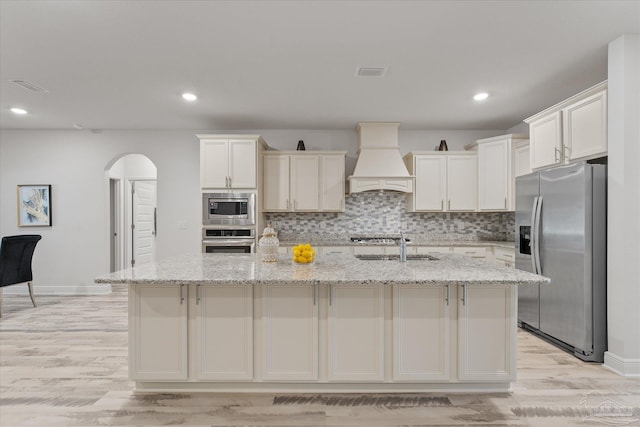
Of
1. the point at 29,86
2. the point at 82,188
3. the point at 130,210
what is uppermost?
the point at 29,86

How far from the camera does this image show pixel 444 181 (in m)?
5.46

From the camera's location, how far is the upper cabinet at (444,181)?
545 cm

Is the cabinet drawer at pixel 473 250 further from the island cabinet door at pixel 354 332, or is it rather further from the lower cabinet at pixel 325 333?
the island cabinet door at pixel 354 332

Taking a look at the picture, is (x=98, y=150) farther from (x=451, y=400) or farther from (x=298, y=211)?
(x=451, y=400)

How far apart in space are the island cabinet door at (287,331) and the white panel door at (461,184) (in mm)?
3698

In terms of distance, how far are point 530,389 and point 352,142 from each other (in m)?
4.09

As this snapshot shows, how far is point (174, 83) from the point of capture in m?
3.78

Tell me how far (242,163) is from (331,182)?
4.24 ft

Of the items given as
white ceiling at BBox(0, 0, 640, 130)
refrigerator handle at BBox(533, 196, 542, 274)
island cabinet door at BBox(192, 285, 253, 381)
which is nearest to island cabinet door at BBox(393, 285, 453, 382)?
island cabinet door at BBox(192, 285, 253, 381)

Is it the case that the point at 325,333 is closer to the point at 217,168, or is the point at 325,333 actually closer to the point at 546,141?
the point at 546,141

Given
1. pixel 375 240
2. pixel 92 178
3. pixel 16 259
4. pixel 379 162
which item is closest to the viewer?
pixel 16 259


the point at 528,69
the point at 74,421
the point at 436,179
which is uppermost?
the point at 528,69

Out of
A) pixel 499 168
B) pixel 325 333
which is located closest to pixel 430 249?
pixel 499 168

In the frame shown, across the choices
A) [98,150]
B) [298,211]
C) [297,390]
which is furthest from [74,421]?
[98,150]
